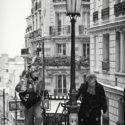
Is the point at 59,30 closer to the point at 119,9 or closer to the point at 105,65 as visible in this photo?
the point at 105,65

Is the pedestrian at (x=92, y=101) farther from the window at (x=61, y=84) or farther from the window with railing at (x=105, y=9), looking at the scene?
the window at (x=61, y=84)

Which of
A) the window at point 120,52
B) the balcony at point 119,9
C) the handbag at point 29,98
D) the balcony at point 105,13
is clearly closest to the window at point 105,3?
the balcony at point 105,13

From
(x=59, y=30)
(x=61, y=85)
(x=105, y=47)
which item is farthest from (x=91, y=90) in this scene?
(x=59, y=30)

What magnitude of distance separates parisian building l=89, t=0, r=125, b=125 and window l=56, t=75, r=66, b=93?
1606 cm

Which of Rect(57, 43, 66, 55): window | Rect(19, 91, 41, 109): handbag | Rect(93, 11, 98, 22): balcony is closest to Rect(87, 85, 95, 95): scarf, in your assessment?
Rect(19, 91, 41, 109): handbag

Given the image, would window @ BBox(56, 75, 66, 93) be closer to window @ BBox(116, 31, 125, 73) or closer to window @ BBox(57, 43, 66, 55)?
window @ BBox(57, 43, 66, 55)

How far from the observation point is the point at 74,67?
12.1m

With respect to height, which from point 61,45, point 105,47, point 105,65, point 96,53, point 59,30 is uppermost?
point 59,30

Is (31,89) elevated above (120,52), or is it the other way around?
(120,52)

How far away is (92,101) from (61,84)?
3354 centimetres

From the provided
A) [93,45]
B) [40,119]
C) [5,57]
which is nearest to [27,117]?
[40,119]

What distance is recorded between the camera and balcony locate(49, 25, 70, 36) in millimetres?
43875

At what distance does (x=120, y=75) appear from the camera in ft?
72.2

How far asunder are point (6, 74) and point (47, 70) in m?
55.7
